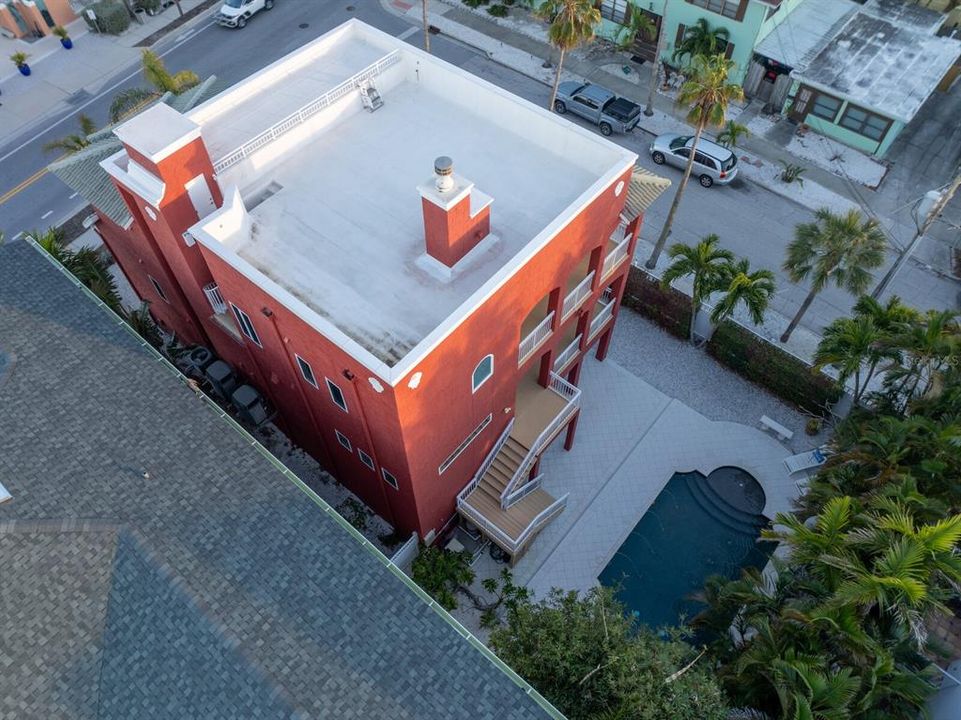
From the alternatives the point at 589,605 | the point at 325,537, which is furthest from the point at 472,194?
the point at 589,605

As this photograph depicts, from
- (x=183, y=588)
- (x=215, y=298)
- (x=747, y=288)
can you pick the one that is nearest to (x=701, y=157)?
(x=747, y=288)

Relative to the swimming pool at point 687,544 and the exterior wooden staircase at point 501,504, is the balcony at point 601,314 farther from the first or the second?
the swimming pool at point 687,544

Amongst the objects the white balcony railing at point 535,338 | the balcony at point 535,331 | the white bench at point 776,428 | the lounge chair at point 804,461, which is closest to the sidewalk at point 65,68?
the balcony at point 535,331

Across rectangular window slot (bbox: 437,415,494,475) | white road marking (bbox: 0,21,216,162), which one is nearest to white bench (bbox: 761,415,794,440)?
rectangular window slot (bbox: 437,415,494,475)

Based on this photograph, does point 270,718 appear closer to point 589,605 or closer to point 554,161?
point 589,605

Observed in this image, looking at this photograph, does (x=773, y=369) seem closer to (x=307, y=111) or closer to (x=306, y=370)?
(x=306, y=370)

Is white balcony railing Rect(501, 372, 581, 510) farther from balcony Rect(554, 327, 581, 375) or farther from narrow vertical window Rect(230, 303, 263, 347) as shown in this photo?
narrow vertical window Rect(230, 303, 263, 347)

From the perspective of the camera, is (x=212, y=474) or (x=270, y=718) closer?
(x=270, y=718)
